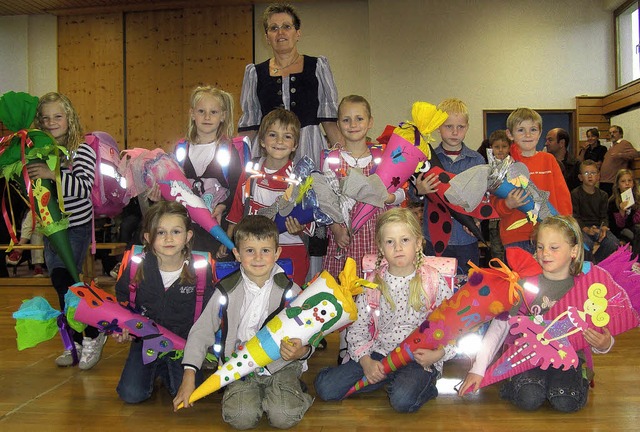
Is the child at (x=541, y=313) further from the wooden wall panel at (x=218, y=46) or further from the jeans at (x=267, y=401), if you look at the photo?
the wooden wall panel at (x=218, y=46)

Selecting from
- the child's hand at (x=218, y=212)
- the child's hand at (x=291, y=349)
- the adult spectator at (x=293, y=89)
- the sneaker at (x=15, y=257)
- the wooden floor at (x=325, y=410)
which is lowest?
the wooden floor at (x=325, y=410)

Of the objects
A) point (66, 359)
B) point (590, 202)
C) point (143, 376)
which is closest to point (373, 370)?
point (143, 376)

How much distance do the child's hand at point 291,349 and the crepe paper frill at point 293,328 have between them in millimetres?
13

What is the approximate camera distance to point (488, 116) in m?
10.6

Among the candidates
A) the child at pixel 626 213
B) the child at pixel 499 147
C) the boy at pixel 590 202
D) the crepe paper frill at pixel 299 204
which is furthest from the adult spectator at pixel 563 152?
the crepe paper frill at pixel 299 204

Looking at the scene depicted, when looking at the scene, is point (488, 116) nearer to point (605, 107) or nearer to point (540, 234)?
point (605, 107)

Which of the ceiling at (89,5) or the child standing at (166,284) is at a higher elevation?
the ceiling at (89,5)

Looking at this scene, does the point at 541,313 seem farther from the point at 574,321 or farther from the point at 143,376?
the point at 143,376

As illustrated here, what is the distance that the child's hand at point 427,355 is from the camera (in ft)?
8.39

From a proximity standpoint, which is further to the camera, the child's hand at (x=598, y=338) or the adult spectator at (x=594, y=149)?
the adult spectator at (x=594, y=149)

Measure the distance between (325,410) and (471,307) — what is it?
74cm

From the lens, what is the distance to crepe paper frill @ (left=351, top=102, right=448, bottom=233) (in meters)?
3.13

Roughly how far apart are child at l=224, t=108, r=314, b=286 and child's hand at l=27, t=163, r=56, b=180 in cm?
96

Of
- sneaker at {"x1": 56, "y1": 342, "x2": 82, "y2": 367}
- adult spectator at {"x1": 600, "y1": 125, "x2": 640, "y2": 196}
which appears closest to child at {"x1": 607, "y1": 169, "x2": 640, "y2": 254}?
adult spectator at {"x1": 600, "y1": 125, "x2": 640, "y2": 196}
